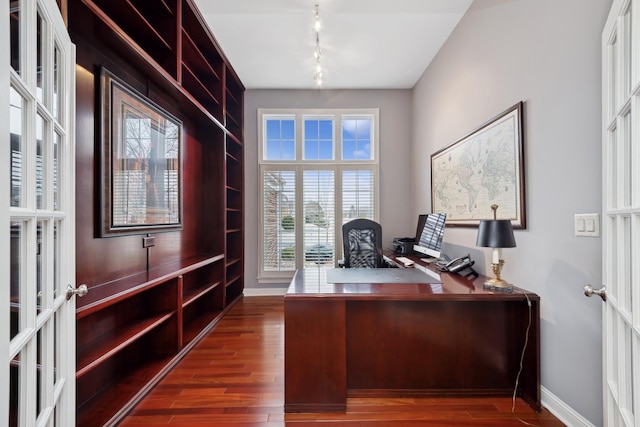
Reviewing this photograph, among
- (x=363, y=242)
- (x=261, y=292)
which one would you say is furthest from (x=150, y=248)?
(x=363, y=242)

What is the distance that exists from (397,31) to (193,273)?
3274 millimetres

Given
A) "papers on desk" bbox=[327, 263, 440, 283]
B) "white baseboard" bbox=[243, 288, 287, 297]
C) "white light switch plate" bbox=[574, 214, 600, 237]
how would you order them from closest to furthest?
"white light switch plate" bbox=[574, 214, 600, 237] → "papers on desk" bbox=[327, 263, 440, 283] → "white baseboard" bbox=[243, 288, 287, 297]

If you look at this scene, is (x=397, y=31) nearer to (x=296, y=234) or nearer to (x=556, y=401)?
(x=296, y=234)

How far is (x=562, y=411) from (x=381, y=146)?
335 cm

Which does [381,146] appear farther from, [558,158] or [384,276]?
[558,158]

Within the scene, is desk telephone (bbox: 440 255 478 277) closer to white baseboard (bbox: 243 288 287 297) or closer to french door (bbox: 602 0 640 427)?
french door (bbox: 602 0 640 427)

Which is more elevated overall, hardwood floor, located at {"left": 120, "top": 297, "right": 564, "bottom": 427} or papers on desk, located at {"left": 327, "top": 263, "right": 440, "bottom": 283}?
papers on desk, located at {"left": 327, "top": 263, "right": 440, "bottom": 283}

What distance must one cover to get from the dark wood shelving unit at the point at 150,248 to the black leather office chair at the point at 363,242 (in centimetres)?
149

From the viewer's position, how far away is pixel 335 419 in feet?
5.38

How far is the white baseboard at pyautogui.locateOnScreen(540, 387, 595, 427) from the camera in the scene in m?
1.49

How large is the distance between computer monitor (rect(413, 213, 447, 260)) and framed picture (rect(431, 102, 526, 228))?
0.27 metres

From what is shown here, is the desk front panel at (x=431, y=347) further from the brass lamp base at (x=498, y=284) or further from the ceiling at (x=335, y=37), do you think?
the ceiling at (x=335, y=37)

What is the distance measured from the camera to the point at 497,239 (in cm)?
167

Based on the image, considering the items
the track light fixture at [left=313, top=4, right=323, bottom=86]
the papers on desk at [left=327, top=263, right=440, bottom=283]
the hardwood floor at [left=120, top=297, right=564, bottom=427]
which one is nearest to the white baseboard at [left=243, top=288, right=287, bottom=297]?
the hardwood floor at [left=120, top=297, right=564, bottom=427]
